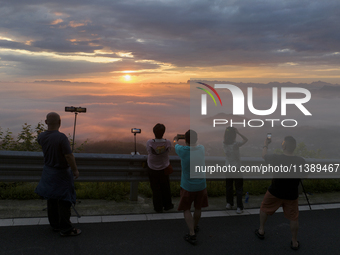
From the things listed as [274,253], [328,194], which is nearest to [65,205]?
[274,253]

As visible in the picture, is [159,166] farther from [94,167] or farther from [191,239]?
[191,239]

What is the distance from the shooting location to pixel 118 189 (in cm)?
700

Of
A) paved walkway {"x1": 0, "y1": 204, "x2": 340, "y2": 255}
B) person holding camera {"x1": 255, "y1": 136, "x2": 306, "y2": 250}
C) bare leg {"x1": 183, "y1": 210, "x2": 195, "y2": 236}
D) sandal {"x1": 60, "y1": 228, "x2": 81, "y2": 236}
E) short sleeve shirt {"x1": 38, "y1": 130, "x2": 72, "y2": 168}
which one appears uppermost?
short sleeve shirt {"x1": 38, "y1": 130, "x2": 72, "y2": 168}

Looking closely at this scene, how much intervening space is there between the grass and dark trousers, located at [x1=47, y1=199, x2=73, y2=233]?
1607 mm

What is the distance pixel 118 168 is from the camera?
629 centimetres

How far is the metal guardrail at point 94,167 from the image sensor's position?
18.9 ft

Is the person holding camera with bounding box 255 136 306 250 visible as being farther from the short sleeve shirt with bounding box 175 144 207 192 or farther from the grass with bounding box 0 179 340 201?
the grass with bounding box 0 179 340 201

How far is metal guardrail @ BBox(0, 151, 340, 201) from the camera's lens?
5.75 meters

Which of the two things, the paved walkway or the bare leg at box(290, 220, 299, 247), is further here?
the bare leg at box(290, 220, 299, 247)

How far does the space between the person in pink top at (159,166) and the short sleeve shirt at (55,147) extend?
1645 mm

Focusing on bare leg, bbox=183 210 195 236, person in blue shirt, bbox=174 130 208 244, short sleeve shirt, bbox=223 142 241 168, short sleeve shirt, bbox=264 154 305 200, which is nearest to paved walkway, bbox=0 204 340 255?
bare leg, bbox=183 210 195 236

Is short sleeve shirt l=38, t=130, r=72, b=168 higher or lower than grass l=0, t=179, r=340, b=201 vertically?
higher

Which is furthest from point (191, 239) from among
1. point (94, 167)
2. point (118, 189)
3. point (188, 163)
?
point (118, 189)

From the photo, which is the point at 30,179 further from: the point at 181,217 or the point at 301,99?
the point at 301,99
